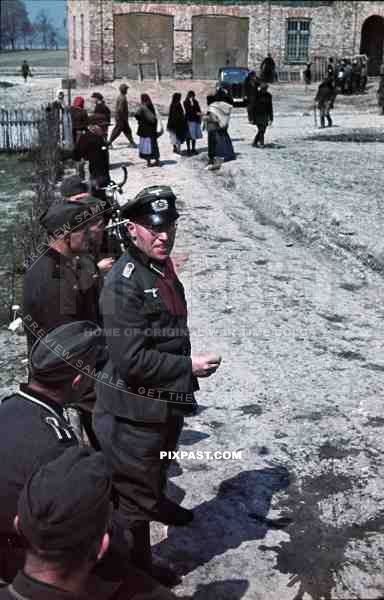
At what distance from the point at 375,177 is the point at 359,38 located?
25.2 metres

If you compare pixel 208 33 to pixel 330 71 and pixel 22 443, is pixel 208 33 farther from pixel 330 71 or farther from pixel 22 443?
pixel 22 443

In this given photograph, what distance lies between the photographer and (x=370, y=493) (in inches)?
198

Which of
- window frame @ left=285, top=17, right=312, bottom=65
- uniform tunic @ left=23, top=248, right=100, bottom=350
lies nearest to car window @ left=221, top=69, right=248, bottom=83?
window frame @ left=285, top=17, right=312, bottom=65

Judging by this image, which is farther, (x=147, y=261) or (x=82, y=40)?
(x=82, y=40)

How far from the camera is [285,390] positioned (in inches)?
260

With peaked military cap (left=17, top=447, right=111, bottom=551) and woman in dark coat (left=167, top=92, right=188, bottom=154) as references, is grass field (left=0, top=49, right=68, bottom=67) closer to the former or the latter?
woman in dark coat (left=167, top=92, right=188, bottom=154)

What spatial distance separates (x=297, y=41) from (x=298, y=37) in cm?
18

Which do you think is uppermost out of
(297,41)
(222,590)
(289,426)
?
(297,41)

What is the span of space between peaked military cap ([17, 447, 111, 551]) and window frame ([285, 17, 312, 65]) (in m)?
37.4

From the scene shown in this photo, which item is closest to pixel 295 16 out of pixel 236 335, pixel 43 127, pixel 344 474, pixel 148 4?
pixel 148 4

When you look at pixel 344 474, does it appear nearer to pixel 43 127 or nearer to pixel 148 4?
pixel 43 127

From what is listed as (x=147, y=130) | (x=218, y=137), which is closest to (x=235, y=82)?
(x=147, y=130)

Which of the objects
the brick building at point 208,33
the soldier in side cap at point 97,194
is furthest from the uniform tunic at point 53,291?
the brick building at point 208,33

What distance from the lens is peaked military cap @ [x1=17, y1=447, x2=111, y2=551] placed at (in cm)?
236
